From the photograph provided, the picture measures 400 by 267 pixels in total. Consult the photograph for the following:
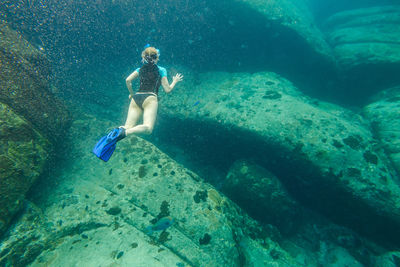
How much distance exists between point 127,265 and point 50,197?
2608mm

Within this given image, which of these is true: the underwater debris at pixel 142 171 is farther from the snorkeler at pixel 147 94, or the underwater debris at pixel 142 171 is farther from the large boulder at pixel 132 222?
the snorkeler at pixel 147 94

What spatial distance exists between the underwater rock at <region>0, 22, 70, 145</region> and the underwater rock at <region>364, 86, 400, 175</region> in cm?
880

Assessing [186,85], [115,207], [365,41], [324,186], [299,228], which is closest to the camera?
[115,207]

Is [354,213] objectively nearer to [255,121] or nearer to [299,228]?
[299,228]

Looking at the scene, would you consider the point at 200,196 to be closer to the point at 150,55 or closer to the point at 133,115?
the point at 133,115

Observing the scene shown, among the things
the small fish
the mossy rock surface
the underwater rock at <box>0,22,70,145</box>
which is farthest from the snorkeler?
the underwater rock at <box>0,22,70,145</box>

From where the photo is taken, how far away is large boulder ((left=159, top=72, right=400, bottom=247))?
448cm

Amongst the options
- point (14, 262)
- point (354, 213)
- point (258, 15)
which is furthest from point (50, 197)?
point (258, 15)

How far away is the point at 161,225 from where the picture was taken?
3.69 m

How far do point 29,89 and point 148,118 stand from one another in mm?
3796

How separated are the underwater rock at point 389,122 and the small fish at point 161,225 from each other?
5.44 m

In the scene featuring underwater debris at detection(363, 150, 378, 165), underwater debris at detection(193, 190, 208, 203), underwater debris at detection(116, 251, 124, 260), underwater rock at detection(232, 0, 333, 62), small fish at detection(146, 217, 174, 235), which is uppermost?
underwater rock at detection(232, 0, 333, 62)

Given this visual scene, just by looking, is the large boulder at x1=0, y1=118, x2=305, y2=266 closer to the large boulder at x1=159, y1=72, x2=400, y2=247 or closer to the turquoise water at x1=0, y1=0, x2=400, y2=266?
the turquoise water at x1=0, y1=0, x2=400, y2=266

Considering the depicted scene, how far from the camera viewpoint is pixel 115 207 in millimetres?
3980
